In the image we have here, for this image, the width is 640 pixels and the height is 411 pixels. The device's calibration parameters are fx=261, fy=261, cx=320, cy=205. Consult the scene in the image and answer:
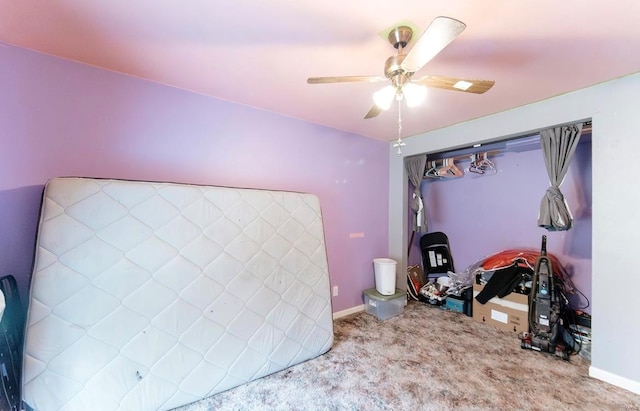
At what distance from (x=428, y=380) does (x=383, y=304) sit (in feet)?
3.83

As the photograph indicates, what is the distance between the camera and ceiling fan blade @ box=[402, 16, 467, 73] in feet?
3.32

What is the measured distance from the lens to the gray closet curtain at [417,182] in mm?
3660

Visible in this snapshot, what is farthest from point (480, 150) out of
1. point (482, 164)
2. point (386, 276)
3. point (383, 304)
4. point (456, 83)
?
point (456, 83)

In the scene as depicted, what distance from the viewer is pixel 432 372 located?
2.16 metres

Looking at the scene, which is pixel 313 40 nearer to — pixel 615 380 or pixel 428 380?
pixel 428 380

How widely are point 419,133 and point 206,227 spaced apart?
2860 millimetres

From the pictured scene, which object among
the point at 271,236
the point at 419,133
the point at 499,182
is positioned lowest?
the point at 271,236

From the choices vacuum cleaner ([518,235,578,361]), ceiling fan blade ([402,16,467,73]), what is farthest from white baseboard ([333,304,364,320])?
ceiling fan blade ([402,16,467,73])

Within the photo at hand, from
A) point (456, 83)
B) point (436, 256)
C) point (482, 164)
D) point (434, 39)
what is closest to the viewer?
point (434, 39)

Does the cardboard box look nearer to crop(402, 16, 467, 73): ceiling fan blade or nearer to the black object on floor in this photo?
crop(402, 16, 467, 73): ceiling fan blade

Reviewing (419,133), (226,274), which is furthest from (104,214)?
(419,133)

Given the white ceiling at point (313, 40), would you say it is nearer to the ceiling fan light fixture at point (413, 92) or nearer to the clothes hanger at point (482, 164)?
the ceiling fan light fixture at point (413, 92)

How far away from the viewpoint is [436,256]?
4098 millimetres

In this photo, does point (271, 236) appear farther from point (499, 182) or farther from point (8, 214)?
point (499, 182)
